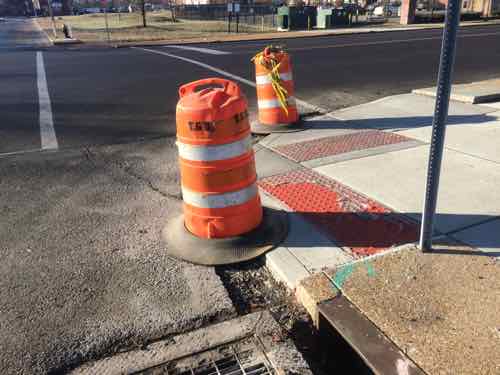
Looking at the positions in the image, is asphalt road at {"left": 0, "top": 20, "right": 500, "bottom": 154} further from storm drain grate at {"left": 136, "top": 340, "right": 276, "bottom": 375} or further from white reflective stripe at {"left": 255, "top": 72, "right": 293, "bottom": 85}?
storm drain grate at {"left": 136, "top": 340, "right": 276, "bottom": 375}

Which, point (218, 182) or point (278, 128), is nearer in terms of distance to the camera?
point (218, 182)

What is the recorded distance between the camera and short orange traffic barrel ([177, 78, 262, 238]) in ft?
10.2

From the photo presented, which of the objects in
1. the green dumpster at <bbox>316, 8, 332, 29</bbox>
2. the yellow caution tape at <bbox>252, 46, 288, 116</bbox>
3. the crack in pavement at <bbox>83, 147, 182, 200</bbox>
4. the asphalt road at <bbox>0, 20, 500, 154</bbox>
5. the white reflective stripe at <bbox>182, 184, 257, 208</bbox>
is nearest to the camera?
the white reflective stripe at <bbox>182, 184, 257, 208</bbox>

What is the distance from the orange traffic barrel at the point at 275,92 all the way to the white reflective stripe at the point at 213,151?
3088 millimetres

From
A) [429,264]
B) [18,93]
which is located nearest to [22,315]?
[429,264]

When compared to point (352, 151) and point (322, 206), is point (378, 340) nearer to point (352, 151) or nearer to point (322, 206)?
point (322, 206)

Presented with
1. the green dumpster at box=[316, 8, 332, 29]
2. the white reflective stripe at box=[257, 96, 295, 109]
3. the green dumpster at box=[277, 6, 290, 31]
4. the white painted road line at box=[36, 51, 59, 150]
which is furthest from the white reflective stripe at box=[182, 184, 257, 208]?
the green dumpster at box=[316, 8, 332, 29]

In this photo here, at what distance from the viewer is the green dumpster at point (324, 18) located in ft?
120

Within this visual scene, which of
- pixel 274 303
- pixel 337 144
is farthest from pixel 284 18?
pixel 274 303

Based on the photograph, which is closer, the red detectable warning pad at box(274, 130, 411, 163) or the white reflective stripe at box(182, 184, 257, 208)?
the white reflective stripe at box(182, 184, 257, 208)

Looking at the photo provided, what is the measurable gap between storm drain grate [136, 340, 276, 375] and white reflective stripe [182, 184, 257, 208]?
115 cm

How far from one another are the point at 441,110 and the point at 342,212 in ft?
4.60

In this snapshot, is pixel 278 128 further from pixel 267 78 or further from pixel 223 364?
pixel 223 364

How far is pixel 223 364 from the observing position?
7.82 ft
